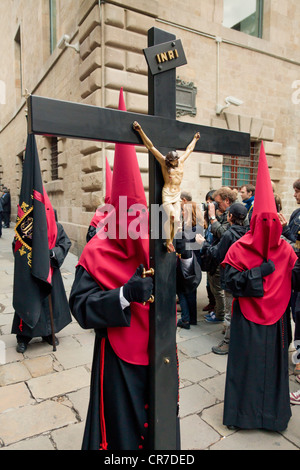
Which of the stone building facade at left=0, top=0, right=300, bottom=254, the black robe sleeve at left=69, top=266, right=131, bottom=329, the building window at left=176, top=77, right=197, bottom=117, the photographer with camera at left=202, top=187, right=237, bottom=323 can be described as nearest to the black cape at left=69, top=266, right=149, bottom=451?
the black robe sleeve at left=69, top=266, right=131, bottom=329

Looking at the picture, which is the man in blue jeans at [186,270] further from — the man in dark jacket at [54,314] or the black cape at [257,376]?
the man in dark jacket at [54,314]

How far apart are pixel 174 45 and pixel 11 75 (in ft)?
64.8

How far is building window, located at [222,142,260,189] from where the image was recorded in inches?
390

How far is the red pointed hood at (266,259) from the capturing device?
2.57m

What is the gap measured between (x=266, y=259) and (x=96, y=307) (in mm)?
1596

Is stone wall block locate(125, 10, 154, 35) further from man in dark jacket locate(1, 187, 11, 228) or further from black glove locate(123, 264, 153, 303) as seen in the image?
man in dark jacket locate(1, 187, 11, 228)

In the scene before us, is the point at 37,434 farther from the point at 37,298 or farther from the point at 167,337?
the point at 167,337

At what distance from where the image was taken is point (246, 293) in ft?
8.64

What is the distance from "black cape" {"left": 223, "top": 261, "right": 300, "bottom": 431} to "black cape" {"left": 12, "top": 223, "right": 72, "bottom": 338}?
242 cm

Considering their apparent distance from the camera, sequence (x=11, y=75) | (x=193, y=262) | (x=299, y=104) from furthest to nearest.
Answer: (x=11, y=75) < (x=299, y=104) < (x=193, y=262)

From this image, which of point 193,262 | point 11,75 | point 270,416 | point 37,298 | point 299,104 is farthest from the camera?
point 11,75

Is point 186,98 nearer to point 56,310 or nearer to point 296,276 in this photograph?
point 56,310

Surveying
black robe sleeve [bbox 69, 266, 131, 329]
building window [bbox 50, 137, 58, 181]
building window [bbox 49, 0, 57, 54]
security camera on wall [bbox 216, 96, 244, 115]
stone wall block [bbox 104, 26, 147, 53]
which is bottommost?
black robe sleeve [bbox 69, 266, 131, 329]
